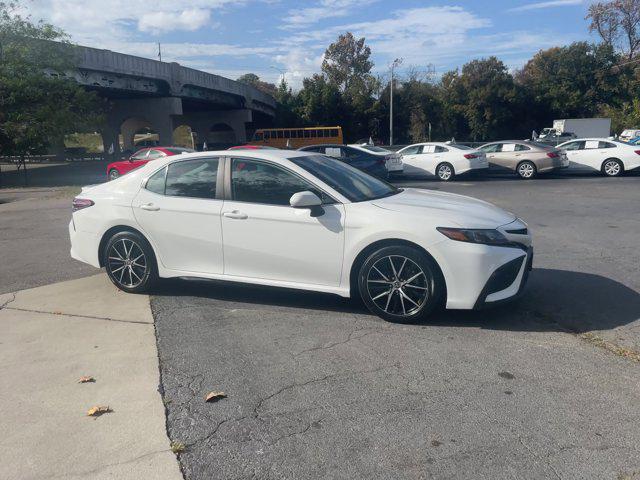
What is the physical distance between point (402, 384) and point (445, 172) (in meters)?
18.9

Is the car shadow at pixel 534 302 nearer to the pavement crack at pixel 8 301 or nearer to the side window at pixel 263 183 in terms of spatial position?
the side window at pixel 263 183

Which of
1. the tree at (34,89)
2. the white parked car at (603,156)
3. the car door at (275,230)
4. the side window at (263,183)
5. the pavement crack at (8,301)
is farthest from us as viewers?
the tree at (34,89)

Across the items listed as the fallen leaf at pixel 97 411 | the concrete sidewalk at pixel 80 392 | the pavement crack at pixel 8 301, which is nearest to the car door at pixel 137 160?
the pavement crack at pixel 8 301

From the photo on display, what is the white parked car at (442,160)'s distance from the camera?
70.7ft

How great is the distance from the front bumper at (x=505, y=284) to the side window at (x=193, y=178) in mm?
2761

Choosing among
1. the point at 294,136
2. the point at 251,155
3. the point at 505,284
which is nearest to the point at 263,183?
the point at 251,155

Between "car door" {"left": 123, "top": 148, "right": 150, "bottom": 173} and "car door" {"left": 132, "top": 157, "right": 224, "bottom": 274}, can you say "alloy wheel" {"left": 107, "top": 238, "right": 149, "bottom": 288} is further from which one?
"car door" {"left": 123, "top": 148, "right": 150, "bottom": 173}

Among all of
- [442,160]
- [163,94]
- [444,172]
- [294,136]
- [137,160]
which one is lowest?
[444,172]

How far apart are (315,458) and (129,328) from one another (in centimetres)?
276

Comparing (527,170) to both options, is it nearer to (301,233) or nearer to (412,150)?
(412,150)

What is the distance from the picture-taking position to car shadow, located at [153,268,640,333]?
5.13m

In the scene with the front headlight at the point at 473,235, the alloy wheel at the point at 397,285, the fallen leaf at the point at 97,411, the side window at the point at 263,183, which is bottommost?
the fallen leaf at the point at 97,411

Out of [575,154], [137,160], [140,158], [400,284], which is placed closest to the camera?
[400,284]

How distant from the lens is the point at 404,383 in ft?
13.0
